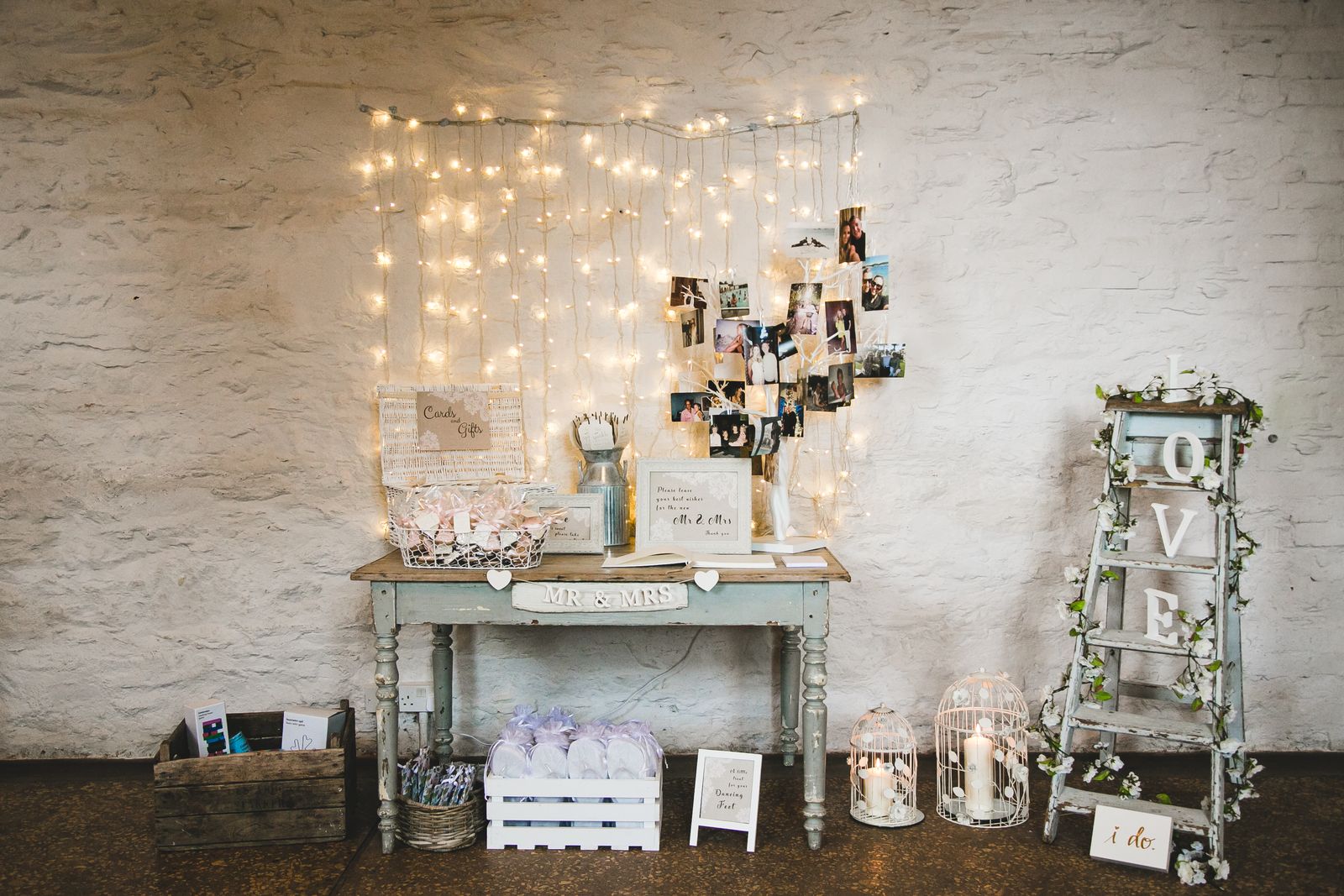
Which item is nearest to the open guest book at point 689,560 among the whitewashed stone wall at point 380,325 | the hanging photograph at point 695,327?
the whitewashed stone wall at point 380,325

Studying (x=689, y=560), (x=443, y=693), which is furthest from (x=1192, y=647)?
(x=443, y=693)

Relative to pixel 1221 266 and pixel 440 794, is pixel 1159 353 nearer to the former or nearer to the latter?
pixel 1221 266

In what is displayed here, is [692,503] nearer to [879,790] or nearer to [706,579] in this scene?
[706,579]

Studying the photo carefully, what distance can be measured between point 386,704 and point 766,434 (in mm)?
1361

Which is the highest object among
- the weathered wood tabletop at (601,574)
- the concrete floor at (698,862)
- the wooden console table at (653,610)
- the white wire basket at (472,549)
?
the white wire basket at (472,549)

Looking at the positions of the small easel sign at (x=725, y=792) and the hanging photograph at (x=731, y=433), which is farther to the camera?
the hanging photograph at (x=731, y=433)

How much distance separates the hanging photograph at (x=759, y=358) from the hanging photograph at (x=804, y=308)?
3.7 inches

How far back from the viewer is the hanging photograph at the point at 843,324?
109 inches

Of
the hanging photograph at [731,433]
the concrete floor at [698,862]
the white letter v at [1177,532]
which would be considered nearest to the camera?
the concrete floor at [698,862]

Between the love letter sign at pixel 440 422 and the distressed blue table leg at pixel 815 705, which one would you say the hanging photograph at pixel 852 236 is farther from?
the love letter sign at pixel 440 422

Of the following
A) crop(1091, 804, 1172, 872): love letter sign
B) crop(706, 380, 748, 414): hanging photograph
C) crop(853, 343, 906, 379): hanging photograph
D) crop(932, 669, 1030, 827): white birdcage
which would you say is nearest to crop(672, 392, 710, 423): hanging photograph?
crop(706, 380, 748, 414): hanging photograph

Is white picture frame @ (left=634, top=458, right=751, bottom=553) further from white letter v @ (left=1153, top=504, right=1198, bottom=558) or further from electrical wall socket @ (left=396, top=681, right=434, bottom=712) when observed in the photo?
white letter v @ (left=1153, top=504, right=1198, bottom=558)

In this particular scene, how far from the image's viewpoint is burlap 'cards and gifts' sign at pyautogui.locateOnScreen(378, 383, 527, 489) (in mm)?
2953

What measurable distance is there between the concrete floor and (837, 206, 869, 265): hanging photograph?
176 centimetres
